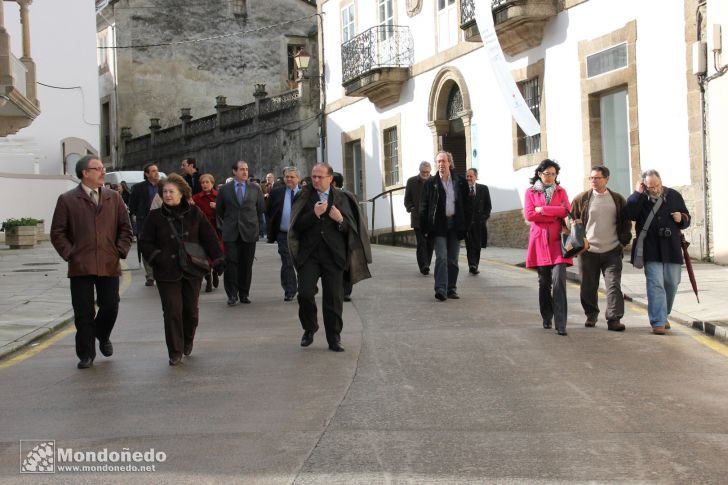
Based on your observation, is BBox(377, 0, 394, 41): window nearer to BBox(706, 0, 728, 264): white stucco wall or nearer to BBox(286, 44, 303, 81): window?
BBox(706, 0, 728, 264): white stucco wall

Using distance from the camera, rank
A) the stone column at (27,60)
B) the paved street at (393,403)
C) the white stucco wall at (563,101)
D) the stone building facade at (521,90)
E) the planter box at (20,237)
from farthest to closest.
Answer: the stone column at (27,60)
the planter box at (20,237)
the stone building facade at (521,90)
the white stucco wall at (563,101)
the paved street at (393,403)

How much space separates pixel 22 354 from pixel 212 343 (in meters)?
1.73

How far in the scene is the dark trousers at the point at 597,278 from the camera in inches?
461

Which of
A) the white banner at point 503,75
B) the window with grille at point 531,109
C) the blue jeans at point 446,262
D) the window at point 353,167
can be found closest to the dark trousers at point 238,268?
the blue jeans at point 446,262

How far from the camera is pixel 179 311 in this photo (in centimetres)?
1004

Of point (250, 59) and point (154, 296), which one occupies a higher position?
point (250, 59)

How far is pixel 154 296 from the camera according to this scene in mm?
15758

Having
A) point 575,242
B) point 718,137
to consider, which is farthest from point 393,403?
point 718,137

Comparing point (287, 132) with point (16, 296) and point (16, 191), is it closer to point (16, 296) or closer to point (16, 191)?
point (16, 191)

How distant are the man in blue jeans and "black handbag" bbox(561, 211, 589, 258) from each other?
115 inches

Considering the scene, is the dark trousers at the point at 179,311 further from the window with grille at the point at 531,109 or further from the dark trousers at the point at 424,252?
the window with grille at the point at 531,109

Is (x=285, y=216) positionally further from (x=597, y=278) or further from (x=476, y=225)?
(x=597, y=278)

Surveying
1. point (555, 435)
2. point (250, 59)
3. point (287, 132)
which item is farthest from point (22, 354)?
point (250, 59)

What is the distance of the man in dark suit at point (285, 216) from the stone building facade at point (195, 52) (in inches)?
1238
